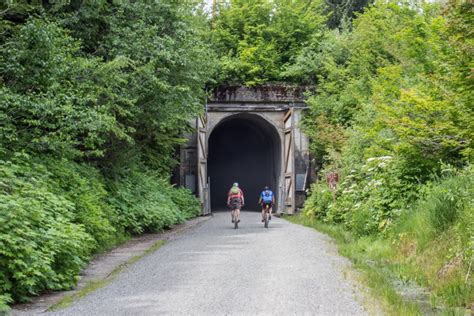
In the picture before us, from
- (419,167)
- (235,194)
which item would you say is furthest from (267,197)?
(419,167)

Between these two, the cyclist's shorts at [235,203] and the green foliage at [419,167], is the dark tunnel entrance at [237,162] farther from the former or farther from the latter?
the cyclist's shorts at [235,203]

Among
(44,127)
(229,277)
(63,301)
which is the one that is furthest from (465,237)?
(44,127)

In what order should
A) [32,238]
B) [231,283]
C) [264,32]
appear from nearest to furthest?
1. [32,238]
2. [231,283]
3. [264,32]

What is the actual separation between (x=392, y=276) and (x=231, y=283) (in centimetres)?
230

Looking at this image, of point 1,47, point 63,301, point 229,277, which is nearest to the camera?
point 63,301

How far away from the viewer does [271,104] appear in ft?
79.2

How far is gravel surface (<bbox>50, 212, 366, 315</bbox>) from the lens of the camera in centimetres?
614

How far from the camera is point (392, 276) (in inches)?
319

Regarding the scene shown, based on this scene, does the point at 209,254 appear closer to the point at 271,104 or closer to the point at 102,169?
the point at 102,169

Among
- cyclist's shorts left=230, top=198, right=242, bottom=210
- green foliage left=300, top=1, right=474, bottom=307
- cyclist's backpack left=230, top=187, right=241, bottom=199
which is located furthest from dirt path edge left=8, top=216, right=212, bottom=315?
green foliage left=300, top=1, right=474, bottom=307

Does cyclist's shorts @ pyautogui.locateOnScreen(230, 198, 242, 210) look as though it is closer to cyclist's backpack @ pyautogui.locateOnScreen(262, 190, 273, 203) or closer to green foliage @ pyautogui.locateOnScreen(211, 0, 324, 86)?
cyclist's backpack @ pyautogui.locateOnScreen(262, 190, 273, 203)

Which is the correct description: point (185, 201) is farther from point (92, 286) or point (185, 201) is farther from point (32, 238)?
point (32, 238)

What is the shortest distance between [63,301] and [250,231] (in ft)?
30.7

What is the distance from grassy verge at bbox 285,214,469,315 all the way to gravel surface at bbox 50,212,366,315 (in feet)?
1.00
